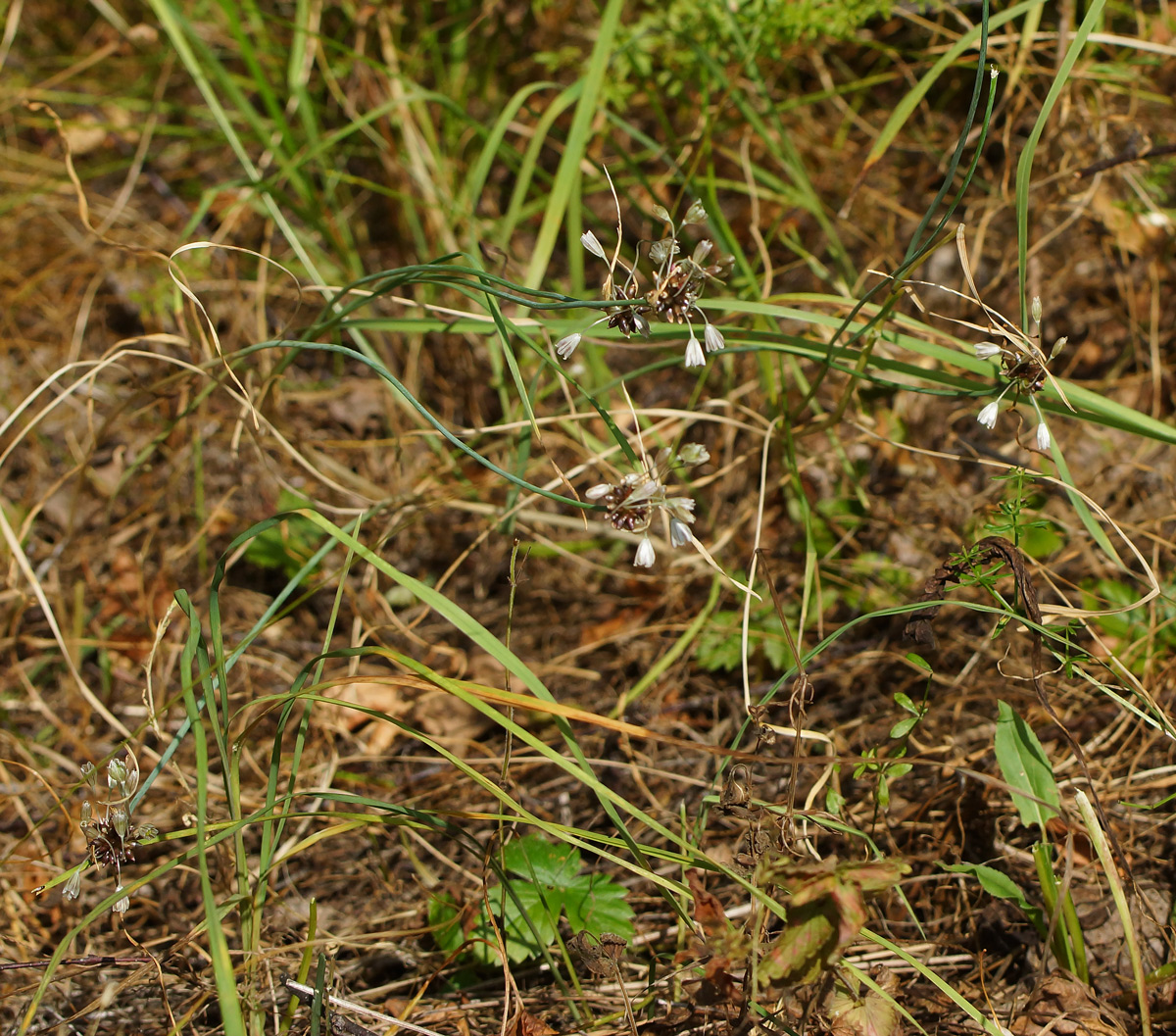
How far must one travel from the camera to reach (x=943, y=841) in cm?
132

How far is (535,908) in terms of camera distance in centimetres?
127

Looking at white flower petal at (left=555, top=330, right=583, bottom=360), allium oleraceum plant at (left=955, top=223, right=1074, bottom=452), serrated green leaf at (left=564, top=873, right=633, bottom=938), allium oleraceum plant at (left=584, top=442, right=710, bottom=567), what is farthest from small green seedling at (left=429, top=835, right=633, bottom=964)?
allium oleraceum plant at (left=955, top=223, right=1074, bottom=452)

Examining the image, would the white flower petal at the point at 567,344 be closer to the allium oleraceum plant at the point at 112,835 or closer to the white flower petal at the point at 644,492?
the white flower petal at the point at 644,492

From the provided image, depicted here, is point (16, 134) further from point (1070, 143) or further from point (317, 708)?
point (1070, 143)

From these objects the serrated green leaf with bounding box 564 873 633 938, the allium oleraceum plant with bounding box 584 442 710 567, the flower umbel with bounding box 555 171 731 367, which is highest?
the flower umbel with bounding box 555 171 731 367

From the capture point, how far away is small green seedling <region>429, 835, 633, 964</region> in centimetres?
123

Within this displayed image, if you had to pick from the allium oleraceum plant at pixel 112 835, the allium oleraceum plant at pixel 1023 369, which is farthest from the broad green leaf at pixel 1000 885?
the allium oleraceum plant at pixel 112 835

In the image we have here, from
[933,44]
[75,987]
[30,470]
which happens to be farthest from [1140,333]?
[30,470]

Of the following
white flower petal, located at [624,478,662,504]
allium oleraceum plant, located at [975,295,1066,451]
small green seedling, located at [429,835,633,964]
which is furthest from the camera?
small green seedling, located at [429,835,633,964]

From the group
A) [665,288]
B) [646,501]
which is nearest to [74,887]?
[646,501]

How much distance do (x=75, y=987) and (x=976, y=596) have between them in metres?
1.67

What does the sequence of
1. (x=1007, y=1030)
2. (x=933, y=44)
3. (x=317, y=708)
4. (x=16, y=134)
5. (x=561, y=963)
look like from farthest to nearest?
(x=16, y=134), (x=933, y=44), (x=317, y=708), (x=561, y=963), (x=1007, y=1030)

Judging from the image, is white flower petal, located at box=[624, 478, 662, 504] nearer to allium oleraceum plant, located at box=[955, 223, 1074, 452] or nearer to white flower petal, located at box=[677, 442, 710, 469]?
white flower petal, located at box=[677, 442, 710, 469]

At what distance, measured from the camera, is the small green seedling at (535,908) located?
1233mm
